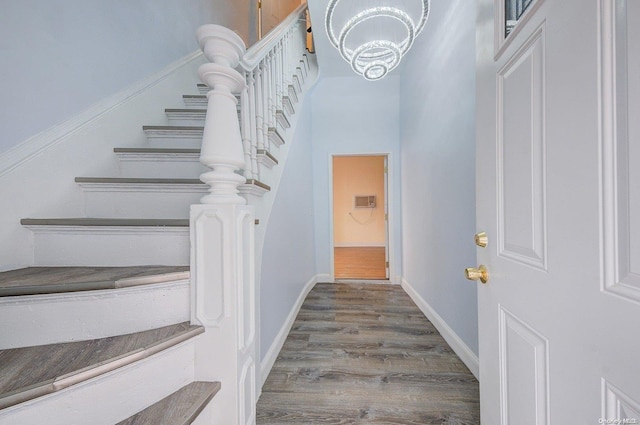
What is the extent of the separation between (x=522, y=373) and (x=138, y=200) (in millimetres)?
1680

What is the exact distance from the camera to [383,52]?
190cm

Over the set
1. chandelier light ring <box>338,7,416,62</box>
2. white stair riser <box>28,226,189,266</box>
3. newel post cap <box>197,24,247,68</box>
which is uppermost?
chandelier light ring <box>338,7,416,62</box>

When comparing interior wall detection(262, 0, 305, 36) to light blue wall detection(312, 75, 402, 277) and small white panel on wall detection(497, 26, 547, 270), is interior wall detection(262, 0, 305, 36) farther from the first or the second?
small white panel on wall detection(497, 26, 547, 270)

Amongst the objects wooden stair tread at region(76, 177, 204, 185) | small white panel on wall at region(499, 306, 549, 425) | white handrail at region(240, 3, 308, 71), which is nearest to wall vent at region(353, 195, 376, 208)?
white handrail at region(240, 3, 308, 71)

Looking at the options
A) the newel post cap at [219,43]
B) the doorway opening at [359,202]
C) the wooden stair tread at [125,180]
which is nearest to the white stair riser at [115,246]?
the wooden stair tread at [125,180]

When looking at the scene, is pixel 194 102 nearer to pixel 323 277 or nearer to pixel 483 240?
pixel 483 240

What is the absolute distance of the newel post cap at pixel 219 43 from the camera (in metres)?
0.85

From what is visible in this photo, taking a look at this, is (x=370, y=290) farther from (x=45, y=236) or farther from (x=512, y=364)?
(x=45, y=236)

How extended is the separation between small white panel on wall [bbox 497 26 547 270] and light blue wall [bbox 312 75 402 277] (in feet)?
8.81

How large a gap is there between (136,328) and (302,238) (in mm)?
1983

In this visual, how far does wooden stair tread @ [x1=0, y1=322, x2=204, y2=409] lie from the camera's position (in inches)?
23.0

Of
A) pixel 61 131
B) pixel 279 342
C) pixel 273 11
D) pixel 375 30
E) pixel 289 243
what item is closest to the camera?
pixel 61 131

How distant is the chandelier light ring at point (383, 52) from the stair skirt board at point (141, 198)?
1.44 m

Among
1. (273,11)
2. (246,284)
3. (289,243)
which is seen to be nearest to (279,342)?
(289,243)
